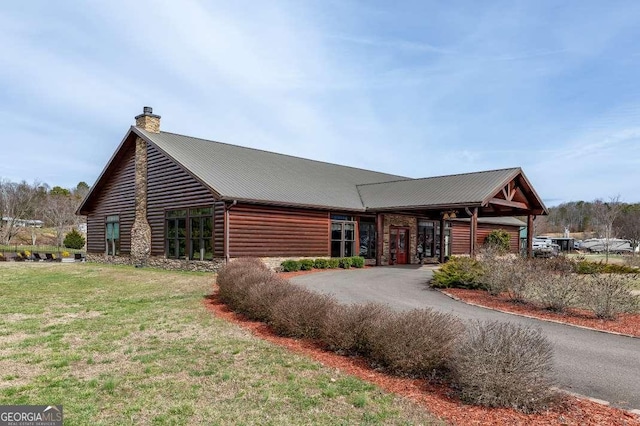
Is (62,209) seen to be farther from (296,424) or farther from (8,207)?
(296,424)

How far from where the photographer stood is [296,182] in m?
24.3

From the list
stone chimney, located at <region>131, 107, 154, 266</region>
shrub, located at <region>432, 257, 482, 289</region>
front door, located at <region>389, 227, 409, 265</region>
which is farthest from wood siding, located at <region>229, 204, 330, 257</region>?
shrub, located at <region>432, 257, 482, 289</region>

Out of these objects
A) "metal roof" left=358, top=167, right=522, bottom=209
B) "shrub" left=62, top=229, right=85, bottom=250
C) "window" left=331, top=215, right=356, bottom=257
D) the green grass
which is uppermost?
"metal roof" left=358, top=167, right=522, bottom=209

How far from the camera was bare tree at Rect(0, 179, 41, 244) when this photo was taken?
49219 millimetres

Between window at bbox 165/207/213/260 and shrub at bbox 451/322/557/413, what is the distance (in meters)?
16.4

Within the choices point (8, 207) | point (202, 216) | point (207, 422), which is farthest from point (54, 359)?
point (8, 207)

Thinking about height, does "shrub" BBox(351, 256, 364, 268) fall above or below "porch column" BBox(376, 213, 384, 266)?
below

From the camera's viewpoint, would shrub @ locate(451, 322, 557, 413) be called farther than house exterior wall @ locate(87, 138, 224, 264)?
No

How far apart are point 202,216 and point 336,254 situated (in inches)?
290

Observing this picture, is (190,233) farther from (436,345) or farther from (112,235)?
(436,345)

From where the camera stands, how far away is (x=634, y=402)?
505 cm

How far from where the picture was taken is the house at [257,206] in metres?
20.3

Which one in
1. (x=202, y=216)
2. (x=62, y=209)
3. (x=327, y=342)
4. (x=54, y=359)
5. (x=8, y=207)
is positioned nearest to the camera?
(x=54, y=359)

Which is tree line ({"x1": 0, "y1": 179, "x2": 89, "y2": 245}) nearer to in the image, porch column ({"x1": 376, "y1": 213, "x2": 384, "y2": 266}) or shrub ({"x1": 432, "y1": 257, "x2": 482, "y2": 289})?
porch column ({"x1": 376, "y1": 213, "x2": 384, "y2": 266})
